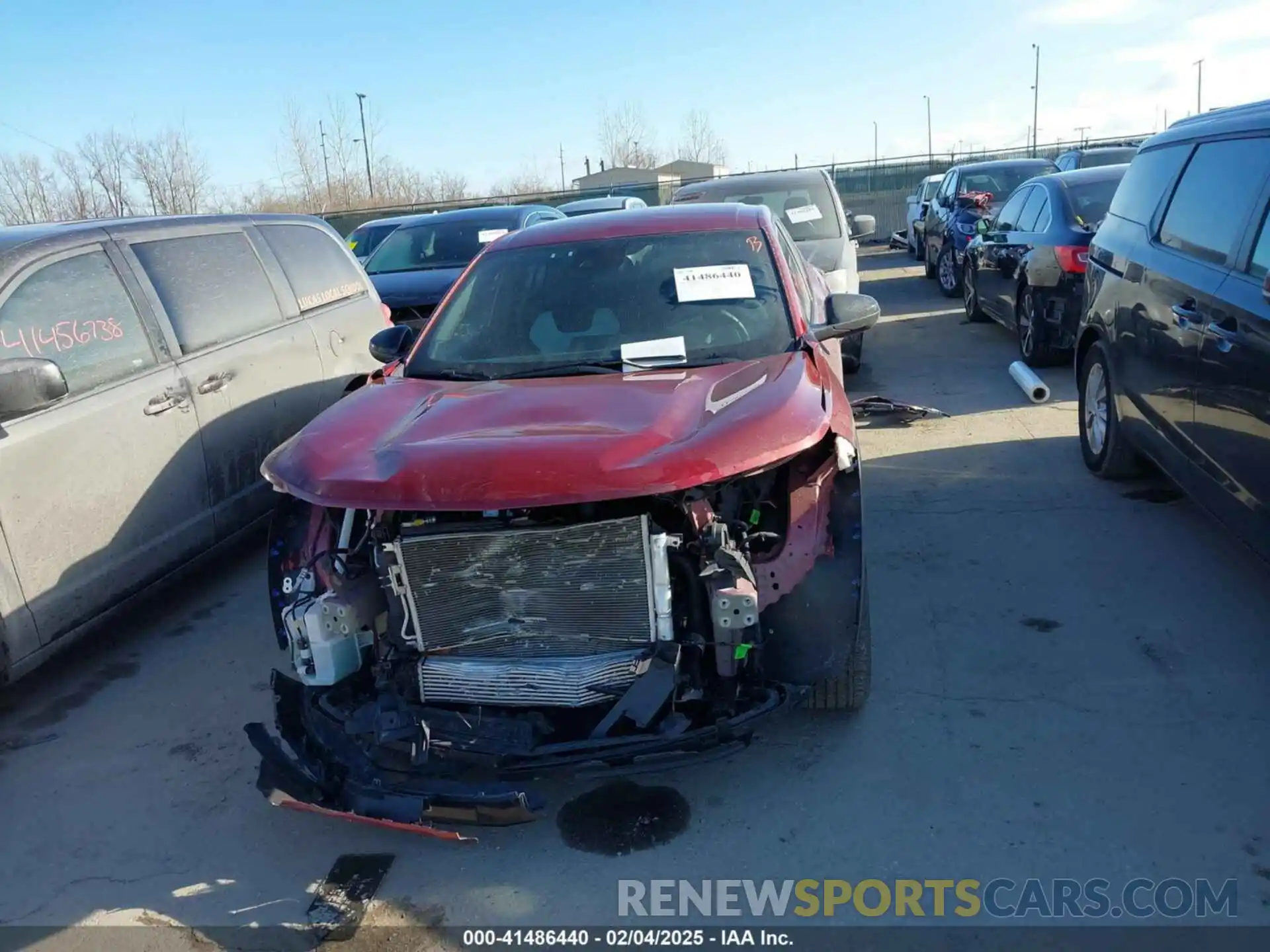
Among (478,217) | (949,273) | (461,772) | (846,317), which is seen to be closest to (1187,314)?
(846,317)

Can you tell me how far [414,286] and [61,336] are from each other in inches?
193

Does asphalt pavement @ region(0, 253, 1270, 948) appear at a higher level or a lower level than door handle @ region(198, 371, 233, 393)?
lower

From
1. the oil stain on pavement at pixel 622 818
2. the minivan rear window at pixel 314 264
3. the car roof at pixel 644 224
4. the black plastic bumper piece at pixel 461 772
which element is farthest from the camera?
the minivan rear window at pixel 314 264

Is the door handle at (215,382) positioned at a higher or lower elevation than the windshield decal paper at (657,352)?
lower

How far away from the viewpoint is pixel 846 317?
170 inches

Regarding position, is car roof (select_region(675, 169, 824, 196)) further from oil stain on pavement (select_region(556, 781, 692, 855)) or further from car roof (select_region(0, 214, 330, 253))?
oil stain on pavement (select_region(556, 781, 692, 855))

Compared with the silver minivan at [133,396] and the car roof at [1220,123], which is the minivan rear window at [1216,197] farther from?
the silver minivan at [133,396]

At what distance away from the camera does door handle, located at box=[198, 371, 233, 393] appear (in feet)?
16.4

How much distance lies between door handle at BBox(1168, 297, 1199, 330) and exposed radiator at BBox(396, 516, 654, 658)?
2.72 meters

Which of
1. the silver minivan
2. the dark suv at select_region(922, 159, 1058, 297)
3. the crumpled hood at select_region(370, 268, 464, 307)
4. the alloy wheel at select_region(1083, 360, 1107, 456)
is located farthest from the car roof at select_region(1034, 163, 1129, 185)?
the silver minivan

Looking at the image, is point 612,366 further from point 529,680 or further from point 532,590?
point 529,680

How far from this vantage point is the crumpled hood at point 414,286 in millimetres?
8773

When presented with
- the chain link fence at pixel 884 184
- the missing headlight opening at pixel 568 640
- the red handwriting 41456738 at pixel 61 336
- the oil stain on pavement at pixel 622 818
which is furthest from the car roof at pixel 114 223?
the chain link fence at pixel 884 184

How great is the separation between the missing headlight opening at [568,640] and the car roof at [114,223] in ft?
8.17
